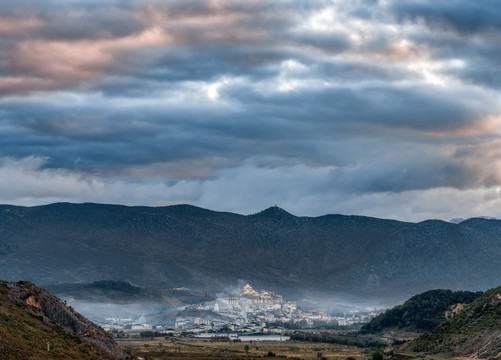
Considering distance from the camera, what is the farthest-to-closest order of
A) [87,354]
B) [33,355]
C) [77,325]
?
[77,325] → [87,354] → [33,355]

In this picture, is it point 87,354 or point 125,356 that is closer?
point 87,354

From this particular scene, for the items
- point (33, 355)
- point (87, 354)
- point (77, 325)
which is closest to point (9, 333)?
point (33, 355)

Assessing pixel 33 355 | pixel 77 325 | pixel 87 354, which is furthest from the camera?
pixel 77 325

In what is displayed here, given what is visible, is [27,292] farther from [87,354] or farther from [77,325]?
[87,354]

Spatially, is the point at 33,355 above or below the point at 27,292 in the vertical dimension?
below

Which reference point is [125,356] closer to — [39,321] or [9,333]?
[39,321]

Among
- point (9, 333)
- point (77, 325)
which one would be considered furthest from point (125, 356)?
point (9, 333)
